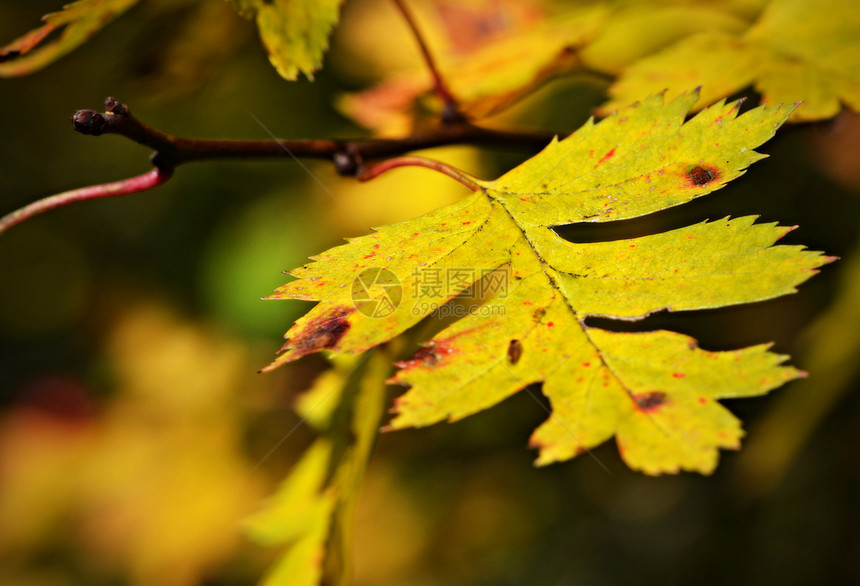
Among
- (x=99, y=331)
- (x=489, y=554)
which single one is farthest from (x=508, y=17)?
(x=99, y=331)

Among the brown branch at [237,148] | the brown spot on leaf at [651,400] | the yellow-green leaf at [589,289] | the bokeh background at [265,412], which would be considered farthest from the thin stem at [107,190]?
the bokeh background at [265,412]

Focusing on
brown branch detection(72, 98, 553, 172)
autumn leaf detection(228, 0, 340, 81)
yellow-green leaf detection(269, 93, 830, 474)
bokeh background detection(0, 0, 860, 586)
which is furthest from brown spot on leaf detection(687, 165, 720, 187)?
bokeh background detection(0, 0, 860, 586)

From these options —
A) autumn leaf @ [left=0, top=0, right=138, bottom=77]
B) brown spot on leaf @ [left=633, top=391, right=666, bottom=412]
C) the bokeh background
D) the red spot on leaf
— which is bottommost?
the bokeh background

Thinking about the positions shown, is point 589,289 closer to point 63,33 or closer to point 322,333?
point 322,333

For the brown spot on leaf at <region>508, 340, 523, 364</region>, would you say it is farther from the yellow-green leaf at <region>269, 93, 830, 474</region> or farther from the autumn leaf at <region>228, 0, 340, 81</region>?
the autumn leaf at <region>228, 0, 340, 81</region>

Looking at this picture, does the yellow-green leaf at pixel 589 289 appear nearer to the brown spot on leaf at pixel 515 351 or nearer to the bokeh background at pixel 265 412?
the brown spot on leaf at pixel 515 351

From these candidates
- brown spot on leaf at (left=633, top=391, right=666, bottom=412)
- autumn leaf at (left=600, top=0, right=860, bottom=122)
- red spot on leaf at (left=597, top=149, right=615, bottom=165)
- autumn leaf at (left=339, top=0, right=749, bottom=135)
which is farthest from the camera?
autumn leaf at (left=339, top=0, right=749, bottom=135)

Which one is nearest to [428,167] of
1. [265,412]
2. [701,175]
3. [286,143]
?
[286,143]
